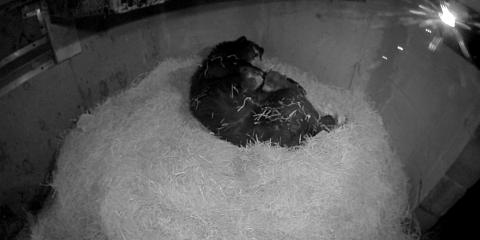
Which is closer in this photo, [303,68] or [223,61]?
[223,61]

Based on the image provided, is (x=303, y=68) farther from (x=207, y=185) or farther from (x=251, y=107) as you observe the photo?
(x=207, y=185)

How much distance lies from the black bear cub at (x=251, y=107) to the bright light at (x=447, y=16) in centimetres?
125

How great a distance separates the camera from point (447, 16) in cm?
271

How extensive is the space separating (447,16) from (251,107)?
1.77 metres

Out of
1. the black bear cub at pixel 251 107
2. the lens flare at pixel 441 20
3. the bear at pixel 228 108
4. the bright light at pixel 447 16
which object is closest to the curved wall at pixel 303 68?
the lens flare at pixel 441 20

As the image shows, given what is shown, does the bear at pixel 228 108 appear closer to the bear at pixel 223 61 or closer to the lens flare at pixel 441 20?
the bear at pixel 223 61

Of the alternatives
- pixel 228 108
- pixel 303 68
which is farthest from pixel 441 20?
pixel 228 108

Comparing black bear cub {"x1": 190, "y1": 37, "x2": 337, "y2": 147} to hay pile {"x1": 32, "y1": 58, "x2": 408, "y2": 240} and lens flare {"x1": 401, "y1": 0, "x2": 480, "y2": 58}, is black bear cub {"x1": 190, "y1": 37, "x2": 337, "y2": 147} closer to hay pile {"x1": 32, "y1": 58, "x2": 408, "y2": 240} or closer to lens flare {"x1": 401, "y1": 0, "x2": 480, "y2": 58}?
hay pile {"x1": 32, "y1": 58, "x2": 408, "y2": 240}

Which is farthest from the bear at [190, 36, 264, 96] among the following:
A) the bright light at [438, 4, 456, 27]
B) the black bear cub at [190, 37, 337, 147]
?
the bright light at [438, 4, 456, 27]

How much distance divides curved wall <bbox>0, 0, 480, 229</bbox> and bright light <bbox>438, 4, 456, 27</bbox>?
0.83ft

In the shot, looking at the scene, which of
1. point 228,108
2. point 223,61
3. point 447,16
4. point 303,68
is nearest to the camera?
point 447,16

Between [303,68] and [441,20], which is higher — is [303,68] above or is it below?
below

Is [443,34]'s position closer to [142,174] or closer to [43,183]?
[142,174]

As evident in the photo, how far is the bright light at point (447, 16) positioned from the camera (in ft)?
8.70
